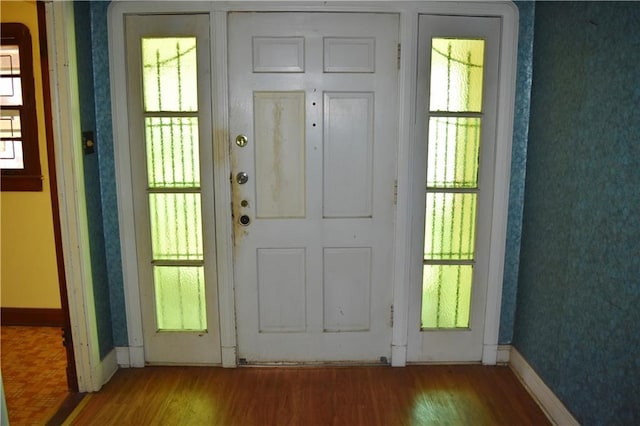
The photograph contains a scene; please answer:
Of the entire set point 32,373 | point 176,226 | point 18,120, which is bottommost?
point 32,373

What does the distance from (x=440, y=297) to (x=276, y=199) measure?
1.16 metres

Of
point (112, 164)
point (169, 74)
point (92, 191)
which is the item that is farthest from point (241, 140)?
point (92, 191)

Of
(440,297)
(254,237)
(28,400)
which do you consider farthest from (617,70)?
(28,400)

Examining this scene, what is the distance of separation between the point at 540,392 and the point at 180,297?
2103mm

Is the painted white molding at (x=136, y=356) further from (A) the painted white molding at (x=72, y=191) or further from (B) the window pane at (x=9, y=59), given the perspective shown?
(B) the window pane at (x=9, y=59)

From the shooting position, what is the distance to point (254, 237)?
116 inches

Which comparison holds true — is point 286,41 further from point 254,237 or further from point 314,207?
point 254,237

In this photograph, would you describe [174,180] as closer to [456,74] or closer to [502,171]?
[456,74]

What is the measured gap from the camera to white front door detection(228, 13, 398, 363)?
2.79 meters

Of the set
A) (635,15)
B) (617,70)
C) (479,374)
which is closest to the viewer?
(635,15)

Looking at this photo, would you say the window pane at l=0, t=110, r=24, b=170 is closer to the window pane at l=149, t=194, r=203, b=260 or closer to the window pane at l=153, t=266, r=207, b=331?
the window pane at l=149, t=194, r=203, b=260

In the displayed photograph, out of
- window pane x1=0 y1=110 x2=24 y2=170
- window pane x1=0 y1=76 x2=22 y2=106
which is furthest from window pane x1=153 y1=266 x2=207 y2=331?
window pane x1=0 y1=76 x2=22 y2=106

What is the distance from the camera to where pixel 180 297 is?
10.0 feet

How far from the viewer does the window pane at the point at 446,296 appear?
304 centimetres
